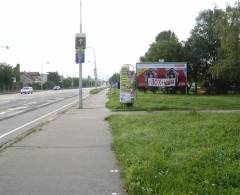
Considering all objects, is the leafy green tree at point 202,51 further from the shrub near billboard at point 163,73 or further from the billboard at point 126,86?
the billboard at point 126,86

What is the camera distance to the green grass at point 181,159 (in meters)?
7.12

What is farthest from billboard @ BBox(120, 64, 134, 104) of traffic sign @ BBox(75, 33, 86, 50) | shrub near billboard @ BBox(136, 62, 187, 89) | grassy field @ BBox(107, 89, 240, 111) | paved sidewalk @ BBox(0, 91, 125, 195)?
shrub near billboard @ BBox(136, 62, 187, 89)

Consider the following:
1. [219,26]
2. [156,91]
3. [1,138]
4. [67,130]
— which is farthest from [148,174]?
[156,91]

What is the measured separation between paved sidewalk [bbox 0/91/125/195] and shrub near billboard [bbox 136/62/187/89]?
44.2 metres

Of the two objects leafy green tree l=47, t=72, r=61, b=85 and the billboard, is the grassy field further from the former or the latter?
leafy green tree l=47, t=72, r=61, b=85

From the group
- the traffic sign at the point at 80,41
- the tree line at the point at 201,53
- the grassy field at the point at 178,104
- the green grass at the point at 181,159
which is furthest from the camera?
the tree line at the point at 201,53

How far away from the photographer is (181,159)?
30.0 ft

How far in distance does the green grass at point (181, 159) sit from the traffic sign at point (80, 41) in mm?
17617

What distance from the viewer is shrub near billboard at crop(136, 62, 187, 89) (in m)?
58.9

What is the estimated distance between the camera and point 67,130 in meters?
16.6

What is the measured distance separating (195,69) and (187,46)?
4001 millimetres

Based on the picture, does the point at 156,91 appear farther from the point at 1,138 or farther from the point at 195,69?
the point at 1,138

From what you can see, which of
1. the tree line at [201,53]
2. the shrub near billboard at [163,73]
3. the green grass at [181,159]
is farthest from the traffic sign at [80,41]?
the tree line at [201,53]

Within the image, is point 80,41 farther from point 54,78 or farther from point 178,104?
point 54,78
